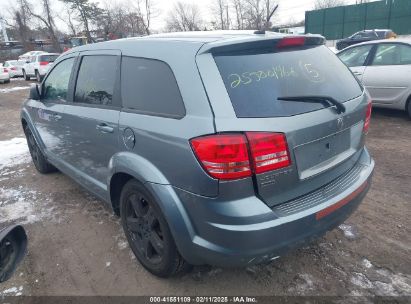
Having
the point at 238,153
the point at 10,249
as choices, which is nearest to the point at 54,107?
the point at 10,249

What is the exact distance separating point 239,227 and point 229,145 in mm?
484

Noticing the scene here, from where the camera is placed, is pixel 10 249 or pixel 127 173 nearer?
pixel 10 249

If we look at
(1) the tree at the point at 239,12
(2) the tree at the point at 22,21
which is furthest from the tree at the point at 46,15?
(1) the tree at the point at 239,12

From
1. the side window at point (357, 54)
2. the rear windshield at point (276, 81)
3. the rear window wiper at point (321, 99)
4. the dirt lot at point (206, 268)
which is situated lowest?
the dirt lot at point (206, 268)

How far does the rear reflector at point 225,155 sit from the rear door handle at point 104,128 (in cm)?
105

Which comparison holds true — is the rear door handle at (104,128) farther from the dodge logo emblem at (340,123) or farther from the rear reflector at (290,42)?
the dodge logo emblem at (340,123)

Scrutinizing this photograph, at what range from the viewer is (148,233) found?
263 cm

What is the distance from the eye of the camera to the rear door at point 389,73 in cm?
619

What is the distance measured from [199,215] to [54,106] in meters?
2.58

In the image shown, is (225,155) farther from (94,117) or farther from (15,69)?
(15,69)

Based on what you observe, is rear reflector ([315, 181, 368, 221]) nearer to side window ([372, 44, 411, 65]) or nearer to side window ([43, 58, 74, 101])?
side window ([43, 58, 74, 101])

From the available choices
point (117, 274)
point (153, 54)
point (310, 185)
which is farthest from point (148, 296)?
point (153, 54)

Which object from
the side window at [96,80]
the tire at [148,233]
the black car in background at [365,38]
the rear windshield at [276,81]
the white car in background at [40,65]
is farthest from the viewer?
the black car in background at [365,38]

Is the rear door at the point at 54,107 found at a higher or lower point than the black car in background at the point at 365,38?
higher
